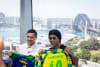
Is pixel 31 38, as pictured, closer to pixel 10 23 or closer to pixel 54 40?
pixel 54 40

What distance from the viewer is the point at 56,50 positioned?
4.71 feet

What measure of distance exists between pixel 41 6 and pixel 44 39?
634mm

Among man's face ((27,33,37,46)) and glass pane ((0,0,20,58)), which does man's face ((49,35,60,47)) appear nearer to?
man's face ((27,33,37,46))

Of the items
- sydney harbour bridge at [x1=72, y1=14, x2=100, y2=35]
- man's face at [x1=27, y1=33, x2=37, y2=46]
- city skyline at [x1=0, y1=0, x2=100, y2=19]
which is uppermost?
city skyline at [x1=0, y1=0, x2=100, y2=19]

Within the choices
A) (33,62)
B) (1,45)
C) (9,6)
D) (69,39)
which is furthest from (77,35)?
(1,45)

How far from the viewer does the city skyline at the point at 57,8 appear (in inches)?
95.0

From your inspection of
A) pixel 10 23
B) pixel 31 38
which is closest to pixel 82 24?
pixel 31 38

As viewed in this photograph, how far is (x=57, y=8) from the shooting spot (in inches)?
101

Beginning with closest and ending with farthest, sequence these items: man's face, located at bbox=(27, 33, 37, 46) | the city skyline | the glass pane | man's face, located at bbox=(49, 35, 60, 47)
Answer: man's face, located at bbox=(49, 35, 60, 47)
man's face, located at bbox=(27, 33, 37, 46)
the city skyline
the glass pane

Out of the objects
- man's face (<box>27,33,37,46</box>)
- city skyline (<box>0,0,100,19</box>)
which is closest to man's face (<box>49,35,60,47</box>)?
man's face (<box>27,33,37,46</box>)

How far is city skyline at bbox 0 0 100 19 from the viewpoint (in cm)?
241

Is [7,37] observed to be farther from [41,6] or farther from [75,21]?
[75,21]

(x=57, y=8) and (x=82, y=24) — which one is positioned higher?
(x=57, y=8)

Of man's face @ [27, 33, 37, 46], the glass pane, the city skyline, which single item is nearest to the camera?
man's face @ [27, 33, 37, 46]
